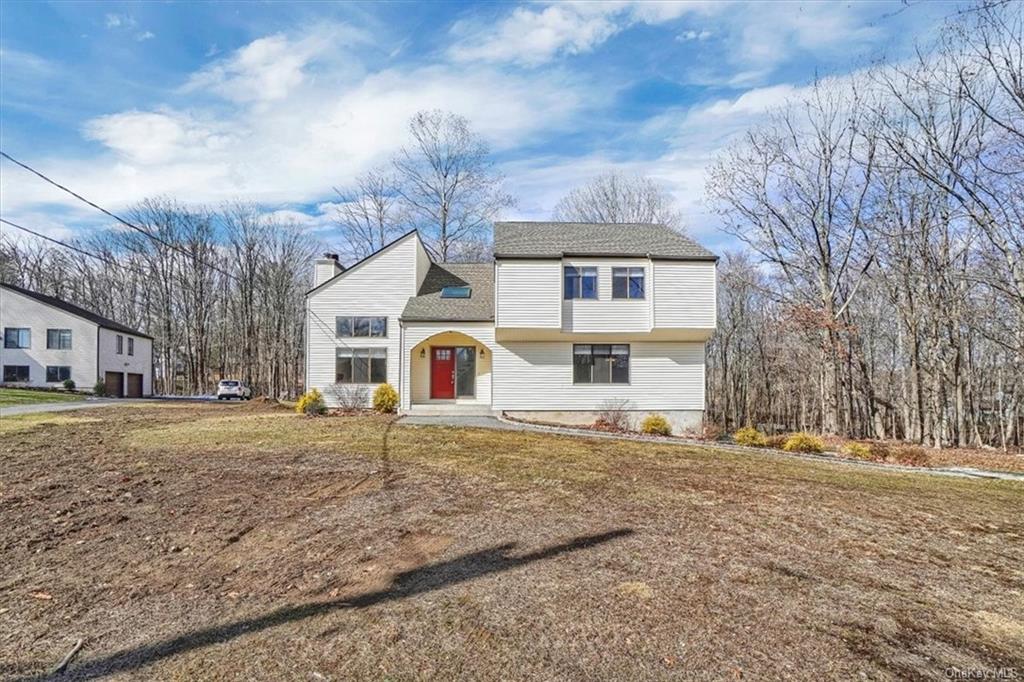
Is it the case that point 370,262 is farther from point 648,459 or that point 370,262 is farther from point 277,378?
point 277,378

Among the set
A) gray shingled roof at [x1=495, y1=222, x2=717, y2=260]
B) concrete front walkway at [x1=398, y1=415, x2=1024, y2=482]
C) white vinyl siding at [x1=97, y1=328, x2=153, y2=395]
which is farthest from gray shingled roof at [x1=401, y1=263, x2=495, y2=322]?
white vinyl siding at [x1=97, y1=328, x2=153, y2=395]

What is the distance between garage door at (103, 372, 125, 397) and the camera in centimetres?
3256

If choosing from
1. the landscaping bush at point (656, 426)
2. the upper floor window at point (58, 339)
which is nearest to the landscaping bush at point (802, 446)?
the landscaping bush at point (656, 426)

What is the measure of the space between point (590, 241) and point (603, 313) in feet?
9.09

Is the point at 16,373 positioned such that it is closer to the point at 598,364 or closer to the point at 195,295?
the point at 195,295

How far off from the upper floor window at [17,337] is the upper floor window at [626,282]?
34509 mm

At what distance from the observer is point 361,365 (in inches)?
782

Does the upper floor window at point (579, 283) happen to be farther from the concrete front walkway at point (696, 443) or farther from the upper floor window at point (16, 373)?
the upper floor window at point (16, 373)

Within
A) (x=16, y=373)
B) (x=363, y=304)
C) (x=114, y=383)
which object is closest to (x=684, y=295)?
(x=363, y=304)

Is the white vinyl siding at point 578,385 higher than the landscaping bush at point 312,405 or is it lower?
higher

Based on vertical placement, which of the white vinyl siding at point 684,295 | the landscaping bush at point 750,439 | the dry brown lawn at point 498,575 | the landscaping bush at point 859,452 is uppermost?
the white vinyl siding at point 684,295

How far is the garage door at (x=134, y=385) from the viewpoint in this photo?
3569 centimetres

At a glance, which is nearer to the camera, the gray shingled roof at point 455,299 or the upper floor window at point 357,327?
the gray shingled roof at point 455,299

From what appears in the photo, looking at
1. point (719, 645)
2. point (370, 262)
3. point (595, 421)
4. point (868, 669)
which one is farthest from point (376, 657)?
point (370, 262)
